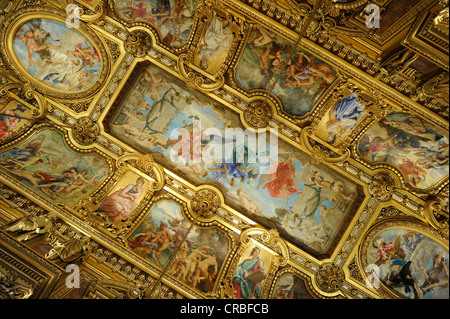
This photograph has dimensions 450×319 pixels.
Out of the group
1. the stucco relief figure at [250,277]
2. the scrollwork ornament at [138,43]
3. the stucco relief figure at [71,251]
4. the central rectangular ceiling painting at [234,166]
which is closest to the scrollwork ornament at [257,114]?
the central rectangular ceiling painting at [234,166]

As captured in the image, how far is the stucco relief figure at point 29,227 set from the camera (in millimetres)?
6719

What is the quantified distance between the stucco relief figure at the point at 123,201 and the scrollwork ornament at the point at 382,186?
229 inches

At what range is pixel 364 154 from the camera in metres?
8.91

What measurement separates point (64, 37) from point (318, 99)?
623cm

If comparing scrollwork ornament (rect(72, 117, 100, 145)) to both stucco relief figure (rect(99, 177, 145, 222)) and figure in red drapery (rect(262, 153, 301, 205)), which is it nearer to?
stucco relief figure (rect(99, 177, 145, 222))

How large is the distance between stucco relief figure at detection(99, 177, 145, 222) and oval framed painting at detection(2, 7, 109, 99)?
100 inches

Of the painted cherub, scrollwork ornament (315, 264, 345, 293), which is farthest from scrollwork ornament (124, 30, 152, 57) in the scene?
scrollwork ornament (315, 264, 345, 293)

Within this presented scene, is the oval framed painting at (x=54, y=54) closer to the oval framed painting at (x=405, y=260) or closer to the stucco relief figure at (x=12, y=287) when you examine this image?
the stucco relief figure at (x=12, y=287)

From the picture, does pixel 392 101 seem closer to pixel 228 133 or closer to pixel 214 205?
pixel 228 133

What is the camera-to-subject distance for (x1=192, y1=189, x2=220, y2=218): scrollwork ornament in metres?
8.98

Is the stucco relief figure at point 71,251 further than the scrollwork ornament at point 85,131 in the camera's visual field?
No

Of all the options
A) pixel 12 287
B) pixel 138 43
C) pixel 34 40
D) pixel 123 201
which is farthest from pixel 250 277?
pixel 34 40

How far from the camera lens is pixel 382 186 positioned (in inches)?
345

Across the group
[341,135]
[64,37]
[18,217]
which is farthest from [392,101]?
[18,217]
